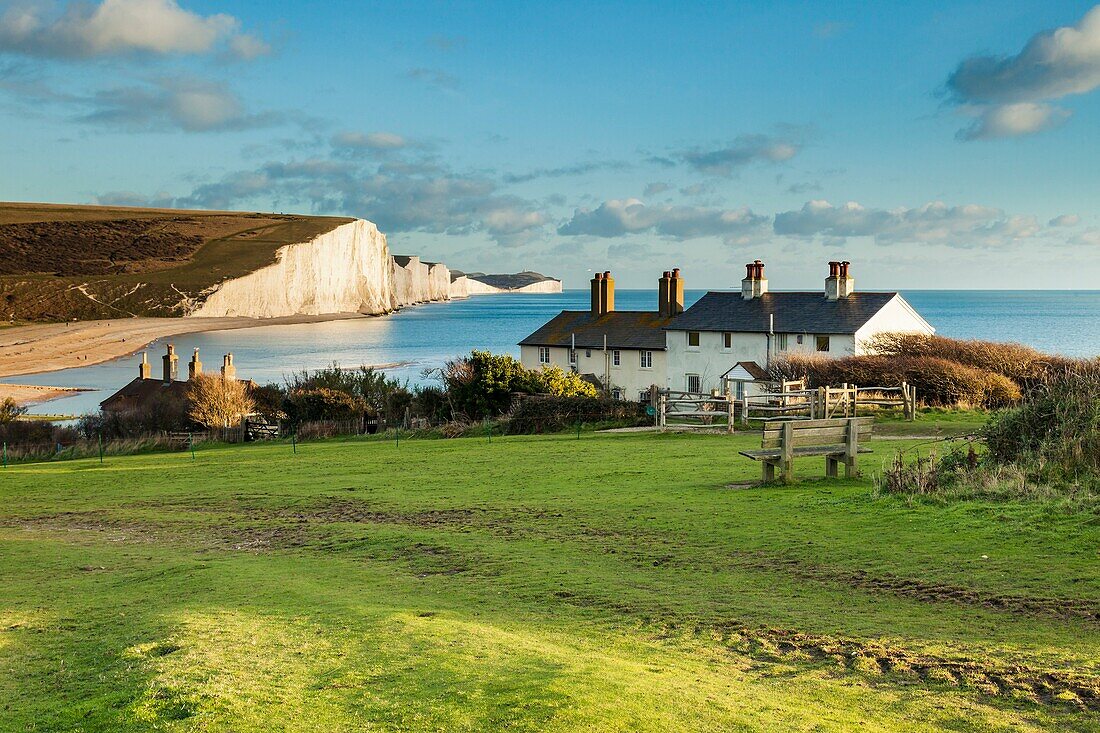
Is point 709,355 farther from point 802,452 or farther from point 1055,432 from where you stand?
point 1055,432

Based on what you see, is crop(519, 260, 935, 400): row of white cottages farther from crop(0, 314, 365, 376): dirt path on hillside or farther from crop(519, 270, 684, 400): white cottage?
crop(0, 314, 365, 376): dirt path on hillside

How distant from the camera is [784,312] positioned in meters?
55.3

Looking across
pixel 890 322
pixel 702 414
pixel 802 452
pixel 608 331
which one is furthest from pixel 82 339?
pixel 802 452

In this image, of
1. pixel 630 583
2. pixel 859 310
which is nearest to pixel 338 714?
pixel 630 583

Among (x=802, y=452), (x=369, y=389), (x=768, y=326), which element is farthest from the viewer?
(x=768, y=326)

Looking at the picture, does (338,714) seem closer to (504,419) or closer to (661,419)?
(661,419)

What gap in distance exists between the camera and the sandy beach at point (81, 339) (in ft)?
348

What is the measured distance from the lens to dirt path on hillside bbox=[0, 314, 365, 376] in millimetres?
106938

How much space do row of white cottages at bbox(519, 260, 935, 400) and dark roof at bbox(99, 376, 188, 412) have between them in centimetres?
2493

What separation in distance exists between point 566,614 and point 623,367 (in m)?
54.2

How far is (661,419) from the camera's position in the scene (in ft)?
104

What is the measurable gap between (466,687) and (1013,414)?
1236 centimetres

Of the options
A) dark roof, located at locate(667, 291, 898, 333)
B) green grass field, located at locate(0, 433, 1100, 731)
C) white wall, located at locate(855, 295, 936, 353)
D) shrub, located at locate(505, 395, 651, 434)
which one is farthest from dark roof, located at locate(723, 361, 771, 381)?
green grass field, located at locate(0, 433, 1100, 731)

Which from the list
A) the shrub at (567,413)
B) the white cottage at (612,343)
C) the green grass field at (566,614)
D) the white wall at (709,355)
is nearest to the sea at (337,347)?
the white cottage at (612,343)
